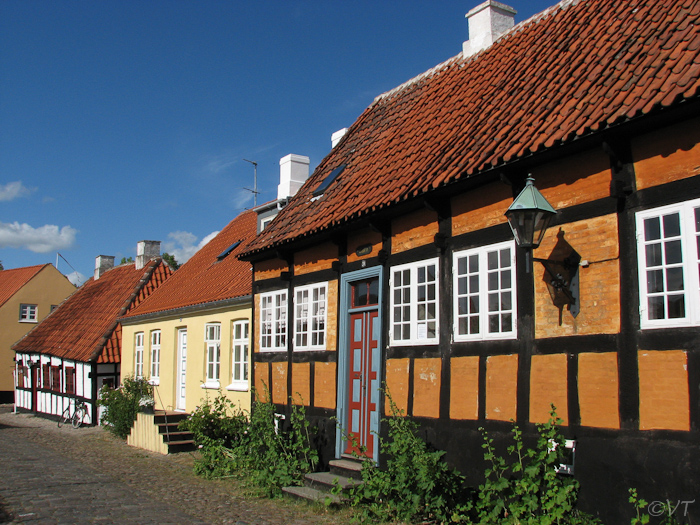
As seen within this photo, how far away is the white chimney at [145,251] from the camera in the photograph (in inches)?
1019

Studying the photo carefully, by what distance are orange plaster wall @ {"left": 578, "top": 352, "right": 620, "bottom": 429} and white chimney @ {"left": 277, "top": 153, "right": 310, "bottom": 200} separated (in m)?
9.28

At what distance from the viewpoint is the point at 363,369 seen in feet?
30.6

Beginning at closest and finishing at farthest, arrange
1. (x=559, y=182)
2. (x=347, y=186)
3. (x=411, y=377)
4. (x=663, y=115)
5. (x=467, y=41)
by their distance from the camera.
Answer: (x=663, y=115) → (x=559, y=182) → (x=411, y=377) → (x=347, y=186) → (x=467, y=41)

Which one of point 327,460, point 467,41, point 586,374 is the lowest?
point 327,460

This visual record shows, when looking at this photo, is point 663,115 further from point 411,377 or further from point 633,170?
point 411,377

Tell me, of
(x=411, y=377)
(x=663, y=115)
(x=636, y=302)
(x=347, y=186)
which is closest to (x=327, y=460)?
(x=411, y=377)

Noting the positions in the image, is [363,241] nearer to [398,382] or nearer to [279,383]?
[398,382]

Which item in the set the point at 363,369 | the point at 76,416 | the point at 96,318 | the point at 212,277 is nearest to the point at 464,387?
the point at 363,369

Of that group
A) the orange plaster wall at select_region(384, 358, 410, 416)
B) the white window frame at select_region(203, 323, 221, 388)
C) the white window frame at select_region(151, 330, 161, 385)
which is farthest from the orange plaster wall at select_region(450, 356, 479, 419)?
the white window frame at select_region(151, 330, 161, 385)

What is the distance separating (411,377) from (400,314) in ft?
2.78

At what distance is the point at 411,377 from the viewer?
26.9ft

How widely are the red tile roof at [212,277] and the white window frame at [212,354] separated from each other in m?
0.65

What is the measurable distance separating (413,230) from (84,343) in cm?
1772

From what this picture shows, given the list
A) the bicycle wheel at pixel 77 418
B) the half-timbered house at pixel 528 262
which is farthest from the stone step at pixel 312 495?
the bicycle wheel at pixel 77 418
